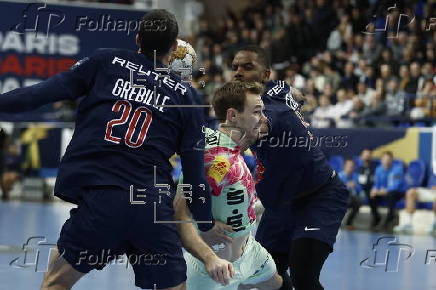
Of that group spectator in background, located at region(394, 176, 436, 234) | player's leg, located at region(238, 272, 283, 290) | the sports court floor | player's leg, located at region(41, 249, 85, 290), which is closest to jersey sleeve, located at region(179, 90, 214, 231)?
player's leg, located at region(41, 249, 85, 290)

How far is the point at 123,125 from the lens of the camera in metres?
4.18

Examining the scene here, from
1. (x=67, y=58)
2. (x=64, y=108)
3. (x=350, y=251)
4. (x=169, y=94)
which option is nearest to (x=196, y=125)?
(x=169, y=94)

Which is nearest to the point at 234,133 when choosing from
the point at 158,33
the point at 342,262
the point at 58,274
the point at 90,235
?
the point at 158,33

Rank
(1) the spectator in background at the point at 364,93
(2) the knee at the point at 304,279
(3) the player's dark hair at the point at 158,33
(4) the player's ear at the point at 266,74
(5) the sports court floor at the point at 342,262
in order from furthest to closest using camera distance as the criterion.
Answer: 1. (1) the spectator in background at the point at 364,93
2. (5) the sports court floor at the point at 342,262
3. (4) the player's ear at the point at 266,74
4. (2) the knee at the point at 304,279
5. (3) the player's dark hair at the point at 158,33

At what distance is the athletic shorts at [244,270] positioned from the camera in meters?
5.29

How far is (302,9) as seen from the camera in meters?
21.9

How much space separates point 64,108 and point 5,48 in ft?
12.5

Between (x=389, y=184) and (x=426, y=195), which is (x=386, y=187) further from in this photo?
(x=426, y=195)

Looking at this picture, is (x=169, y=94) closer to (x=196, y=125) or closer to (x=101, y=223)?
(x=196, y=125)

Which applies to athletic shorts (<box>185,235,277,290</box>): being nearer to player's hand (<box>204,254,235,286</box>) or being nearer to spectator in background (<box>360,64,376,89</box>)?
player's hand (<box>204,254,235,286</box>)

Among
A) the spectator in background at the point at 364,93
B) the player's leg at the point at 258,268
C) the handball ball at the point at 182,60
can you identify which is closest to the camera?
the handball ball at the point at 182,60

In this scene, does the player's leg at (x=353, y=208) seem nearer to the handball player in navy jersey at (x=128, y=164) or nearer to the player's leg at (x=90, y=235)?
the handball player in navy jersey at (x=128, y=164)

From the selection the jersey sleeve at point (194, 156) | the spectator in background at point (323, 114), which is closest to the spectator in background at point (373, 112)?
the spectator in background at point (323, 114)

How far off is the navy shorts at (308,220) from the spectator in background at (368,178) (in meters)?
7.93
